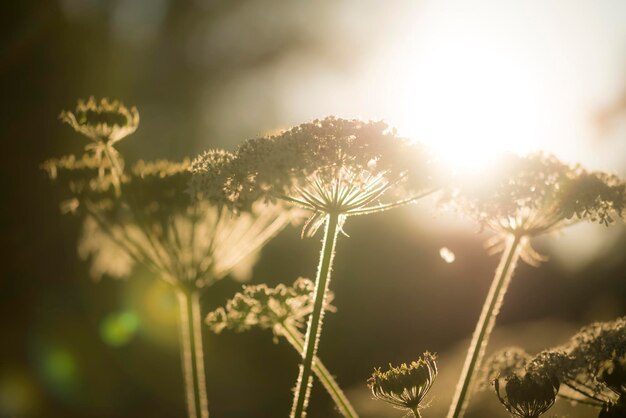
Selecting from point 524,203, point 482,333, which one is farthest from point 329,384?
point 524,203

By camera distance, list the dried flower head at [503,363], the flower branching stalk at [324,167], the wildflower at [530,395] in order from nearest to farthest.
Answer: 1. the wildflower at [530,395]
2. the flower branching stalk at [324,167]
3. the dried flower head at [503,363]

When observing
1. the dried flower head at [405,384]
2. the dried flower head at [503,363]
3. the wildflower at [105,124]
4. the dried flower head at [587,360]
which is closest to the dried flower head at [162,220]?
the wildflower at [105,124]

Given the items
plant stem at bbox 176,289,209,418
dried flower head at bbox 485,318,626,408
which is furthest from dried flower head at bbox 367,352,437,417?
plant stem at bbox 176,289,209,418

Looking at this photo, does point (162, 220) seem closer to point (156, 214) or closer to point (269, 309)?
point (156, 214)

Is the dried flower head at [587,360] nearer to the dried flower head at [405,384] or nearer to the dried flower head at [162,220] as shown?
the dried flower head at [405,384]

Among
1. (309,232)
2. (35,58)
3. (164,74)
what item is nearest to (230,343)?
(309,232)

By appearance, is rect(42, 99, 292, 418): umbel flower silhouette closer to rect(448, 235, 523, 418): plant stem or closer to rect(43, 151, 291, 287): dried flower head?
rect(43, 151, 291, 287): dried flower head

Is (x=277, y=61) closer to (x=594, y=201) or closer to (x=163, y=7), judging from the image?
(x=163, y=7)
